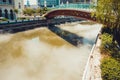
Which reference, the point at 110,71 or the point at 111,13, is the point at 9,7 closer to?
the point at 111,13

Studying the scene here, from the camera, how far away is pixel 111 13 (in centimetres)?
2164

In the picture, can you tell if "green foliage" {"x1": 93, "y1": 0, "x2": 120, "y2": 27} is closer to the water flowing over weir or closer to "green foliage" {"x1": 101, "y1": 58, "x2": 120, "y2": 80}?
the water flowing over weir

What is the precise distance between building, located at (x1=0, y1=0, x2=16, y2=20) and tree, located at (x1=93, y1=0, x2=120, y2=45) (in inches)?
1681

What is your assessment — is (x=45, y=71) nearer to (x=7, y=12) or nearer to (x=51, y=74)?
(x=51, y=74)

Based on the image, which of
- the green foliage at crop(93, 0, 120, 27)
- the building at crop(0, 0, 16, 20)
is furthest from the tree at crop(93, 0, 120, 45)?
the building at crop(0, 0, 16, 20)

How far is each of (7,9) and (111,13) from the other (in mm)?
45580

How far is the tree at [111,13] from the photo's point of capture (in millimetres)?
20641

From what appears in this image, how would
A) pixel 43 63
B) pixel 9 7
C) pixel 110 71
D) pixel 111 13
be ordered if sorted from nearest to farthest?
pixel 110 71, pixel 43 63, pixel 111 13, pixel 9 7

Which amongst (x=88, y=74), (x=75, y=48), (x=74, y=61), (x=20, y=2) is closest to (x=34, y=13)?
(x=20, y=2)

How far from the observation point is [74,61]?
20594 mm

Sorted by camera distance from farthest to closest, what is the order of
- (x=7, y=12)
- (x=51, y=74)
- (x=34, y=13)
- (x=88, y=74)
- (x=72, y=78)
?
1. (x=34, y=13)
2. (x=7, y=12)
3. (x=51, y=74)
4. (x=72, y=78)
5. (x=88, y=74)

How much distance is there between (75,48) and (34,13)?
6382 centimetres

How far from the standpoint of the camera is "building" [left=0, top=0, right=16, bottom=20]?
5928cm

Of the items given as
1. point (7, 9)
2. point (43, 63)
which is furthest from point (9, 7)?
point (43, 63)
